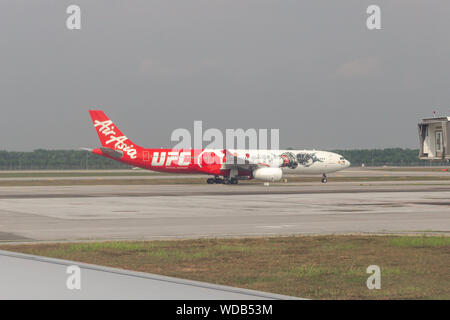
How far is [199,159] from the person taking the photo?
67.1 m

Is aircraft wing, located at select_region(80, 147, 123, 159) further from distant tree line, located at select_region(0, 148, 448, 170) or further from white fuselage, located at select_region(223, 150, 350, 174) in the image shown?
distant tree line, located at select_region(0, 148, 448, 170)

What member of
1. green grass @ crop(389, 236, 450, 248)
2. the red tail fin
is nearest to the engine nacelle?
the red tail fin

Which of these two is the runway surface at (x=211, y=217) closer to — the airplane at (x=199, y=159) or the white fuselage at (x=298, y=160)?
the airplane at (x=199, y=159)

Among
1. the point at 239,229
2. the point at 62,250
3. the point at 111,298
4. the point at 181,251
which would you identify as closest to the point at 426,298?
the point at 111,298

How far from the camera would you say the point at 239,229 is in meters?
23.4

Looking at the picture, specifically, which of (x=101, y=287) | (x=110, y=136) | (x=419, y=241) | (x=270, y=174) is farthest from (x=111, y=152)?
(x=101, y=287)

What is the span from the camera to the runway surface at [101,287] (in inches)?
322

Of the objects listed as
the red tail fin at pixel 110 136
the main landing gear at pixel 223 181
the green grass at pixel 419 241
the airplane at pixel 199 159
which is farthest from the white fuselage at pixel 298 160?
the green grass at pixel 419 241

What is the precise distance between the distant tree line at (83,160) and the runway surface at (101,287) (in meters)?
129

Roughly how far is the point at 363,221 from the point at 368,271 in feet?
41.9

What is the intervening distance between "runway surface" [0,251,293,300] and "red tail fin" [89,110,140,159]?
5735 centimetres

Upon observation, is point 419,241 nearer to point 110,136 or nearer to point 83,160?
point 110,136

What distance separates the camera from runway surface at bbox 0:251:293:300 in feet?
26.9

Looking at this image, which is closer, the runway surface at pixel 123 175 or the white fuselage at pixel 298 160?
the white fuselage at pixel 298 160
